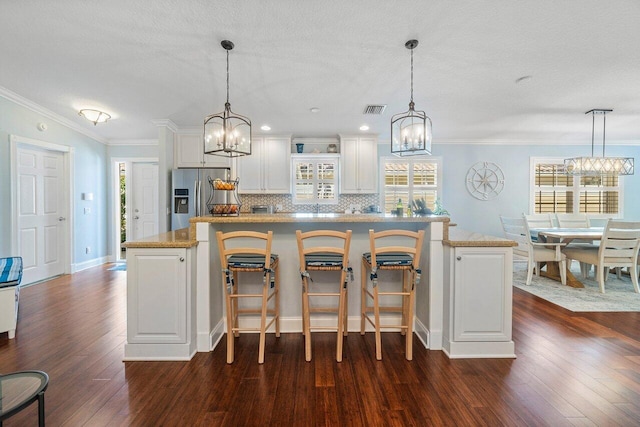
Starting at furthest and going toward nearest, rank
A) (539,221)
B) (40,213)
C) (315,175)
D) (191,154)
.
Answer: (315,175) → (539,221) → (191,154) → (40,213)

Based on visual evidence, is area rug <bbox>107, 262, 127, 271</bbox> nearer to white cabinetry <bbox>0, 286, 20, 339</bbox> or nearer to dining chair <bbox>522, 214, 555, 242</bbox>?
white cabinetry <bbox>0, 286, 20, 339</bbox>

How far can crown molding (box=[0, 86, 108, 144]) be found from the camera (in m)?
3.79

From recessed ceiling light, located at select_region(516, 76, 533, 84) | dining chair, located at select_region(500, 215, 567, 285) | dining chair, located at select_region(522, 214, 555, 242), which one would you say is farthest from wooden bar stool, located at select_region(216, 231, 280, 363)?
dining chair, located at select_region(522, 214, 555, 242)

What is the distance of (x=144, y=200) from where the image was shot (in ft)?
20.2

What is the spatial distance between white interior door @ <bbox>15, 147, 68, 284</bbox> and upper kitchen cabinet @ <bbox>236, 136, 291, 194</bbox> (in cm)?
287

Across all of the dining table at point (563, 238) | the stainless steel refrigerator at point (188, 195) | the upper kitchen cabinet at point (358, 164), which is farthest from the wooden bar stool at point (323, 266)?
the dining table at point (563, 238)

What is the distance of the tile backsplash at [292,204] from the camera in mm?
5805

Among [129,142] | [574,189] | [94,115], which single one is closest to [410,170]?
[574,189]

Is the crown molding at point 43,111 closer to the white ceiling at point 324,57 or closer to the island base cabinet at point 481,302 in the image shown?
the white ceiling at point 324,57

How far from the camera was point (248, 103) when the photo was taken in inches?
157

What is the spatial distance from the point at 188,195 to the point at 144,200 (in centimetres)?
187

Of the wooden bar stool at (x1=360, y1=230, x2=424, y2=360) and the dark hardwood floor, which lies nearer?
the dark hardwood floor

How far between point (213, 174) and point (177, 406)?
3.93m

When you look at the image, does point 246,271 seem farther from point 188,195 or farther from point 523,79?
point 523,79
